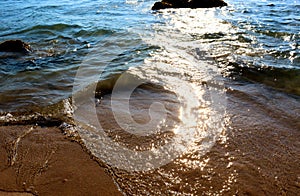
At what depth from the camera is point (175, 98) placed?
4129mm

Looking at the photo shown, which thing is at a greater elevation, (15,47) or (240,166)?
(15,47)

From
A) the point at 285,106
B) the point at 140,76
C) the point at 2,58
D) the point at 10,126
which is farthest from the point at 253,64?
the point at 2,58

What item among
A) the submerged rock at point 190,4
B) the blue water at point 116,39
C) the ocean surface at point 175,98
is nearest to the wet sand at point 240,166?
the ocean surface at point 175,98

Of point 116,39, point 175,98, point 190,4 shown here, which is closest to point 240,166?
point 175,98

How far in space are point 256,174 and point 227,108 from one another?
136cm

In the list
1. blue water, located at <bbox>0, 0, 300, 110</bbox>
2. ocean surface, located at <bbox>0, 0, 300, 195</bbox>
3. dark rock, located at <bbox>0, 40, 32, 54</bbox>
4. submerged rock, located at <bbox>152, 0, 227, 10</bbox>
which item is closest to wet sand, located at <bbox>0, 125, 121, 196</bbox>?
ocean surface, located at <bbox>0, 0, 300, 195</bbox>

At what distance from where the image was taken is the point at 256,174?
259 cm

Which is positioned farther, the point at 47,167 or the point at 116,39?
the point at 116,39

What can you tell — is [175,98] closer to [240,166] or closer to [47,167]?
[240,166]

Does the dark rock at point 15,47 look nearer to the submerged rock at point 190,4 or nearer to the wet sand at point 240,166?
the wet sand at point 240,166

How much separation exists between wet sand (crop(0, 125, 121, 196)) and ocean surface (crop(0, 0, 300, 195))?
19 cm

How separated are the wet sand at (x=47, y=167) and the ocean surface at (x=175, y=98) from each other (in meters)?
0.19

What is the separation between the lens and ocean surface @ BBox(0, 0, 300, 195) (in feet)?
8.75

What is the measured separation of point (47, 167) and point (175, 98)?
218cm
